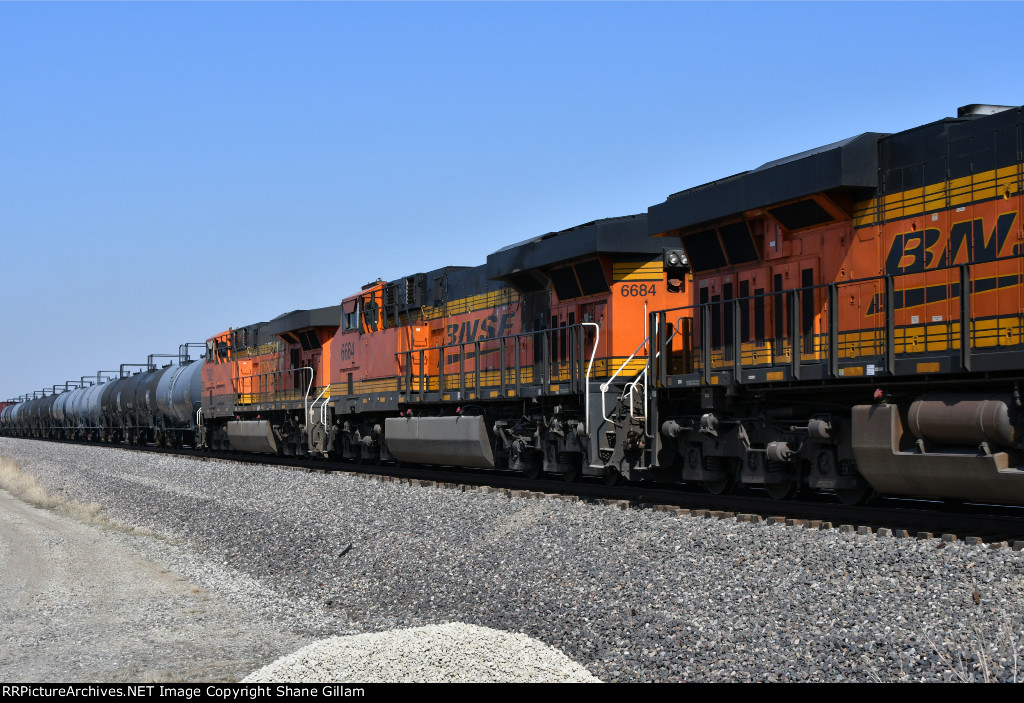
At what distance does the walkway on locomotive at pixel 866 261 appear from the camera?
29.8ft

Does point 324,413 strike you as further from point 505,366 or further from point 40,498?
point 505,366

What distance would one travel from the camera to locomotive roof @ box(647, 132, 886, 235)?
10266mm

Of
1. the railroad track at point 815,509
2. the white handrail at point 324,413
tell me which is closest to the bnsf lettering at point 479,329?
the railroad track at point 815,509

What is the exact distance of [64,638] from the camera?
28.1ft

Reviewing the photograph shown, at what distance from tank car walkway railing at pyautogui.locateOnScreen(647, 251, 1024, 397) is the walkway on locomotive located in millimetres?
15

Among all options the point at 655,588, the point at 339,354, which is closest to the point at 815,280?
the point at 655,588

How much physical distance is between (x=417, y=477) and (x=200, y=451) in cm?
1639

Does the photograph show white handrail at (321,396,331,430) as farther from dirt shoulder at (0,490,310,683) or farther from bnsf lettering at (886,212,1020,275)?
bnsf lettering at (886,212,1020,275)

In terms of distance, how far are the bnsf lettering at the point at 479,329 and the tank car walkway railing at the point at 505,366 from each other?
0.19m

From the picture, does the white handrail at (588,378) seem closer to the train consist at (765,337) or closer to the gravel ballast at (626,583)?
the train consist at (765,337)

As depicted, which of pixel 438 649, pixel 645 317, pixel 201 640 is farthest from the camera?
pixel 645 317

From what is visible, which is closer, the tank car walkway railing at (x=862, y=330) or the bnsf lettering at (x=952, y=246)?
the tank car walkway railing at (x=862, y=330)

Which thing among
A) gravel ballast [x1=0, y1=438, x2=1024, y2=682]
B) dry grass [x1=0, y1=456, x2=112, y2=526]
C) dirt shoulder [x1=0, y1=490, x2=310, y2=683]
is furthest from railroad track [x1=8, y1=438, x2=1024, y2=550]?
dry grass [x1=0, y1=456, x2=112, y2=526]
